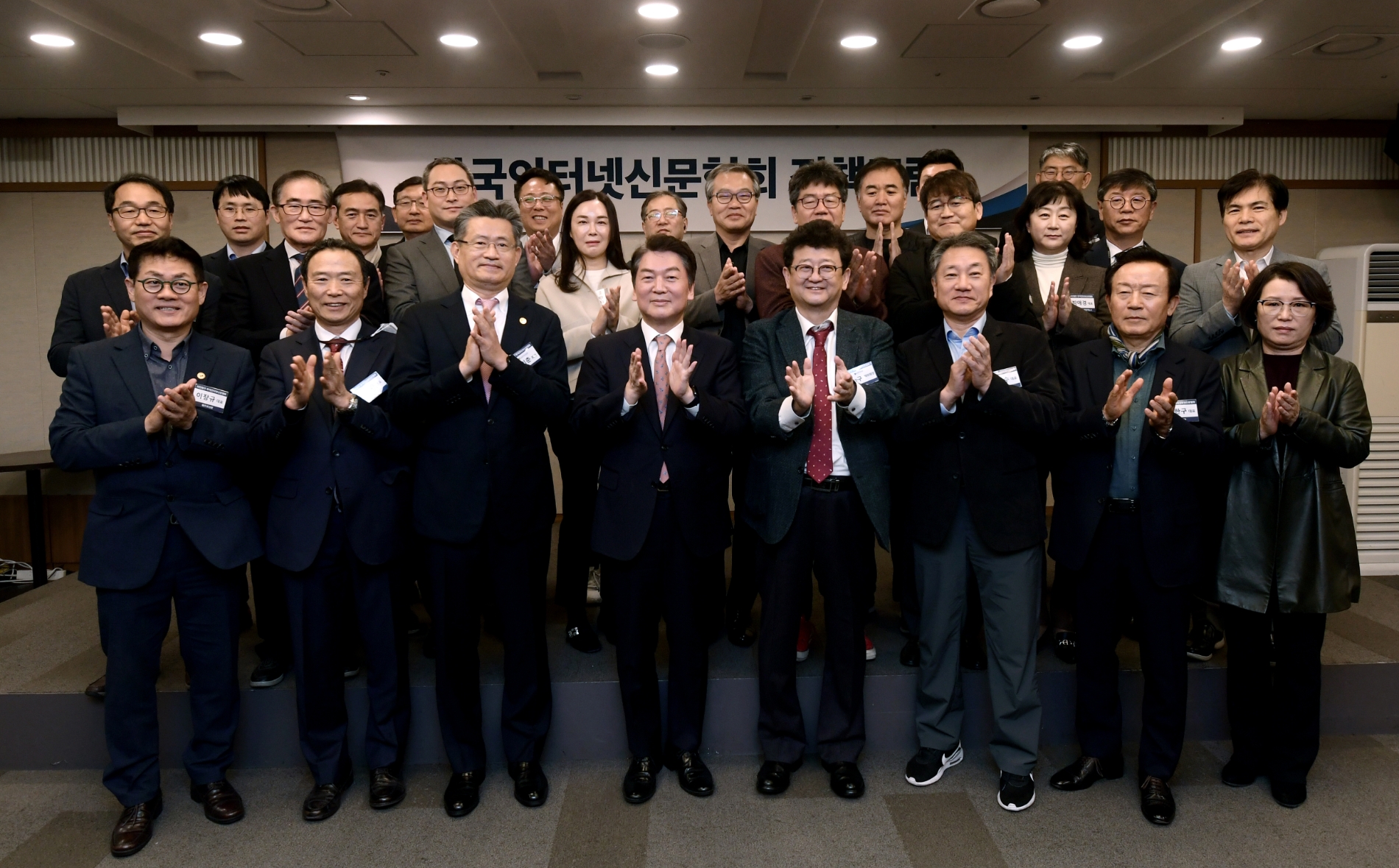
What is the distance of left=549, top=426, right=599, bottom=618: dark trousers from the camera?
→ 11.1 ft

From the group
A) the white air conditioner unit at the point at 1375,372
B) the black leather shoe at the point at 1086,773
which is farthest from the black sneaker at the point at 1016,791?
the white air conditioner unit at the point at 1375,372

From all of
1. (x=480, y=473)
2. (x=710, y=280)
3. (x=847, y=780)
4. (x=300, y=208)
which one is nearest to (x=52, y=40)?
(x=300, y=208)

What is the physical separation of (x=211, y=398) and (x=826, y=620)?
2.10 meters

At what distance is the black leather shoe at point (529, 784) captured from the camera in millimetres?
2809

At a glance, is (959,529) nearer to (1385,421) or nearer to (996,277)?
(996,277)

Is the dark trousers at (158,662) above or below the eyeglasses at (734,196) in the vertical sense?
below

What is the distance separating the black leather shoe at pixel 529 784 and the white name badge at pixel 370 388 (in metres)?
1.30

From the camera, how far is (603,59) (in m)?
5.41

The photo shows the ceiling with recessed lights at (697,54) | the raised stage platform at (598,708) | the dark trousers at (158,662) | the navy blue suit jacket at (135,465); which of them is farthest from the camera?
the ceiling with recessed lights at (697,54)

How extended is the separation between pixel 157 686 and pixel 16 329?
5.49 meters

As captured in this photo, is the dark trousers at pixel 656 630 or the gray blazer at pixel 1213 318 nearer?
the dark trousers at pixel 656 630

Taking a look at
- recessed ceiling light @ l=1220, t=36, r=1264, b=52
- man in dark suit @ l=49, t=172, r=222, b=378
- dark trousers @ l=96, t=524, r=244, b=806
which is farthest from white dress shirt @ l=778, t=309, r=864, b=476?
recessed ceiling light @ l=1220, t=36, r=1264, b=52

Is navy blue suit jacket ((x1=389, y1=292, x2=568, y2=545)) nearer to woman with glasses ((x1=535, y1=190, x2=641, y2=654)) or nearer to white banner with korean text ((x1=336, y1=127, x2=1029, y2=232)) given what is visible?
woman with glasses ((x1=535, y1=190, x2=641, y2=654))

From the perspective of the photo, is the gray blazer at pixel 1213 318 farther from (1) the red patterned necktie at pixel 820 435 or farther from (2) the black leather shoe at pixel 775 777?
(2) the black leather shoe at pixel 775 777
